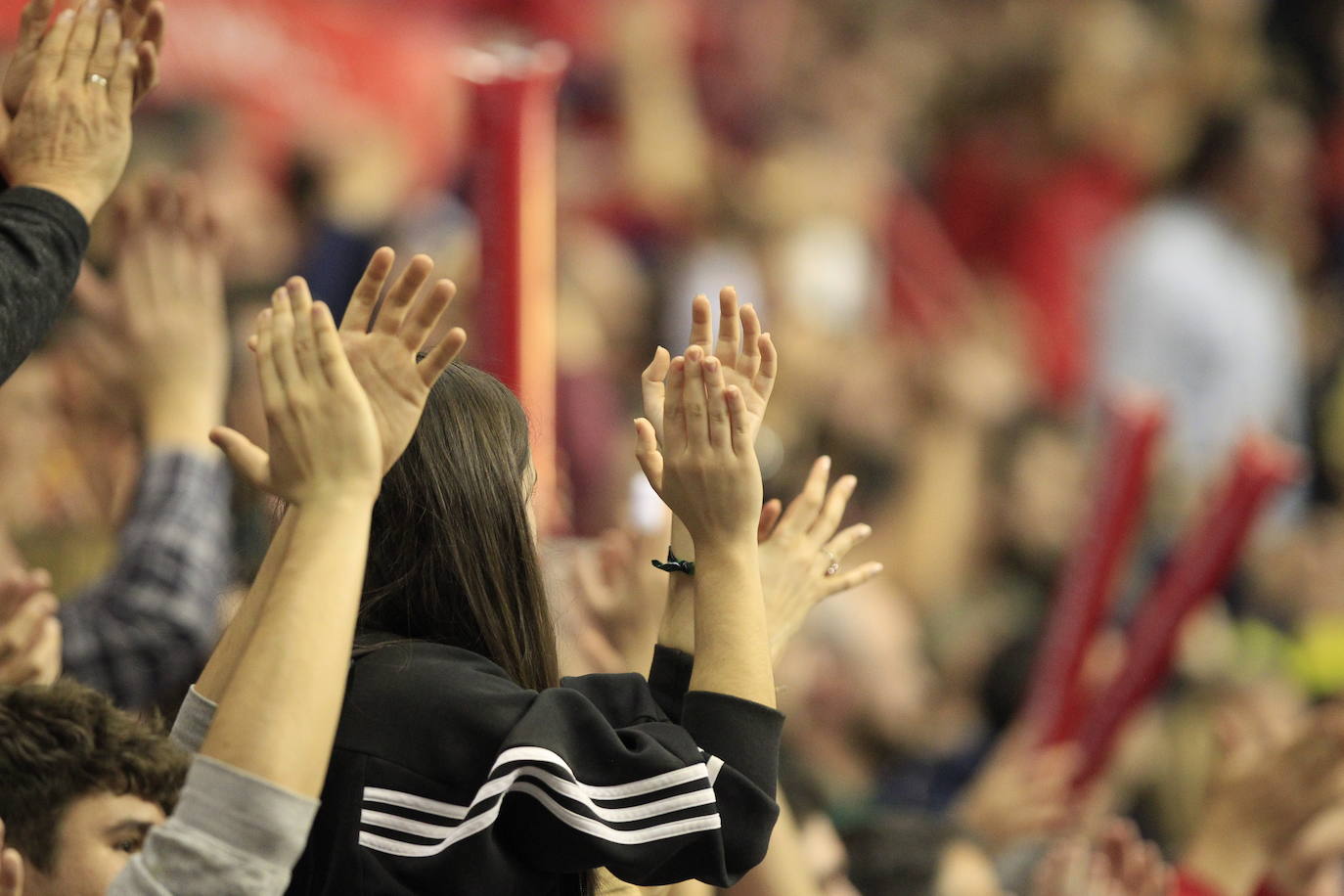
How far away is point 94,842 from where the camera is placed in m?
1.63

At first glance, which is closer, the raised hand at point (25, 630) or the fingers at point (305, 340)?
the fingers at point (305, 340)

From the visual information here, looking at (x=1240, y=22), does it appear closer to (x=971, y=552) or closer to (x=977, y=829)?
(x=971, y=552)

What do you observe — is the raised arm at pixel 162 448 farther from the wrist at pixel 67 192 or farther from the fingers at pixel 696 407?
the fingers at pixel 696 407

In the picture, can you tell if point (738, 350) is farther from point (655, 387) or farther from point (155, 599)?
point (155, 599)

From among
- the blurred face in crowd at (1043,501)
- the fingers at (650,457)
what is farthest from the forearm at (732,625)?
the blurred face in crowd at (1043,501)

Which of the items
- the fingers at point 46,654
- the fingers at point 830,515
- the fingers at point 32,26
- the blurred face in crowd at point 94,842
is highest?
the fingers at point 32,26

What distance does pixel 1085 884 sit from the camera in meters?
2.35

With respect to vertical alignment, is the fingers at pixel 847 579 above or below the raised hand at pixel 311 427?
below

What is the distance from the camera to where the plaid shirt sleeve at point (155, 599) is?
2.34 metres

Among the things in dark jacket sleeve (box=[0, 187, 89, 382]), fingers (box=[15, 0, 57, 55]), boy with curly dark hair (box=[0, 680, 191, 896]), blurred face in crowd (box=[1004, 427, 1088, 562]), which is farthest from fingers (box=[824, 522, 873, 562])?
blurred face in crowd (box=[1004, 427, 1088, 562])

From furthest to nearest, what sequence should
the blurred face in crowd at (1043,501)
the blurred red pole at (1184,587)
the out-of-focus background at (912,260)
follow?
the blurred face in crowd at (1043,501)
the out-of-focus background at (912,260)
the blurred red pole at (1184,587)

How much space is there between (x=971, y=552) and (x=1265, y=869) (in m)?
2.29

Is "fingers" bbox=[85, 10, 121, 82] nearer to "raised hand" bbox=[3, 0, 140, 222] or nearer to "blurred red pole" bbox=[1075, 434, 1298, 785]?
"raised hand" bbox=[3, 0, 140, 222]

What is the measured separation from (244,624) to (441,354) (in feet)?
1.16
